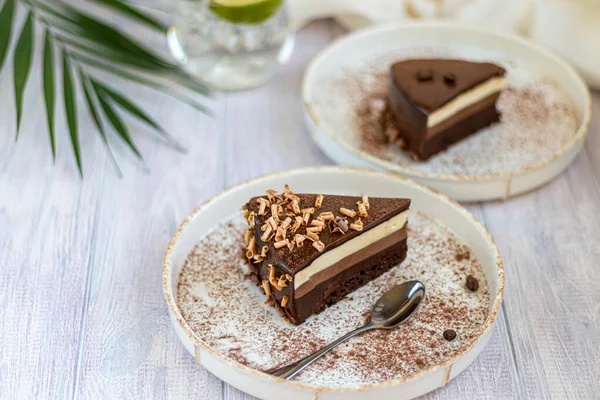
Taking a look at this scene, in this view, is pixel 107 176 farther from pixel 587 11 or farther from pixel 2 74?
pixel 587 11

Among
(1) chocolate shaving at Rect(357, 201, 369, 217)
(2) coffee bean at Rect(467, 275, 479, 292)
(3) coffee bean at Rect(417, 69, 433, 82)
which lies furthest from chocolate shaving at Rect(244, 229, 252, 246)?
(3) coffee bean at Rect(417, 69, 433, 82)

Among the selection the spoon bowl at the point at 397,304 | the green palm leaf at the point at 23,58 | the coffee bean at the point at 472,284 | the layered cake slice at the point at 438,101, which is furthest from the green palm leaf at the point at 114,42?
the coffee bean at the point at 472,284

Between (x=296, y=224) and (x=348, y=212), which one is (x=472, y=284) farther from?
(x=296, y=224)

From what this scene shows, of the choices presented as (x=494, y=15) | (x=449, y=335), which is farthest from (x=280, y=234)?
(x=494, y=15)

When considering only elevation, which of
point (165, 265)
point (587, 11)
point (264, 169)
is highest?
point (587, 11)

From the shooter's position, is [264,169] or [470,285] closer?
[470,285]

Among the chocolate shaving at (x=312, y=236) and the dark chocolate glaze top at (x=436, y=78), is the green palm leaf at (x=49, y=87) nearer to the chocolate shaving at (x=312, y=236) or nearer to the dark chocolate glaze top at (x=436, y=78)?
the chocolate shaving at (x=312, y=236)

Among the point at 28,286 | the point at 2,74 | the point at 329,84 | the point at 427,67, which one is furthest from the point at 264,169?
the point at 2,74
